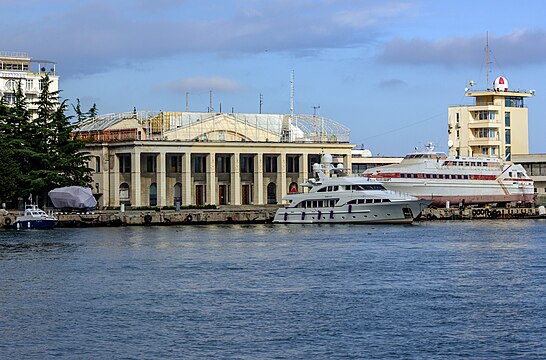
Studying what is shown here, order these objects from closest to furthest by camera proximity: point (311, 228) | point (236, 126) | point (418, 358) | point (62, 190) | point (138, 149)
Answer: point (418, 358), point (311, 228), point (62, 190), point (138, 149), point (236, 126)

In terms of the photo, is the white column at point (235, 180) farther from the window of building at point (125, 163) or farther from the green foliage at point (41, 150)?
the green foliage at point (41, 150)

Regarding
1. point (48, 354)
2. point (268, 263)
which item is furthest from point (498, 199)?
point (48, 354)

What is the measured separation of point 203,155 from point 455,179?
33171 millimetres

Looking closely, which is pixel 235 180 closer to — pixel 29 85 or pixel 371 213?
pixel 371 213

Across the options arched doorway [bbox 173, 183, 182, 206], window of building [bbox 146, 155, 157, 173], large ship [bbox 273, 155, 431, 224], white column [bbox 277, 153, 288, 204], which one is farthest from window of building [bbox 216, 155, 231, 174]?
large ship [bbox 273, 155, 431, 224]

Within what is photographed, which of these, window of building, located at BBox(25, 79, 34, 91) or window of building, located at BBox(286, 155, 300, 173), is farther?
window of building, located at BBox(25, 79, 34, 91)

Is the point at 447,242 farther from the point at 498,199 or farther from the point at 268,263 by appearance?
the point at 498,199

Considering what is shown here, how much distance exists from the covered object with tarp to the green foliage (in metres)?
3.05

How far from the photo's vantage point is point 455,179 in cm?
15225

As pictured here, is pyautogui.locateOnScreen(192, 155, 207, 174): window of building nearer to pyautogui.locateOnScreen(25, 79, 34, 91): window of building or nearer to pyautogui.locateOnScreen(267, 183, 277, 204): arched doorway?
pyautogui.locateOnScreen(267, 183, 277, 204): arched doorway

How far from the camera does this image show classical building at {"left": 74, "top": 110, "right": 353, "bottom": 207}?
148 m

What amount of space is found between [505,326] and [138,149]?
9761cm

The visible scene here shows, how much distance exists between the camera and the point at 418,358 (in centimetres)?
4497

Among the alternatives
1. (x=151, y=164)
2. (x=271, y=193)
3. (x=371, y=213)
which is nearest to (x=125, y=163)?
(x=151, y=164)
